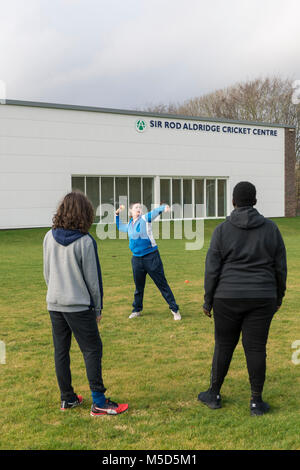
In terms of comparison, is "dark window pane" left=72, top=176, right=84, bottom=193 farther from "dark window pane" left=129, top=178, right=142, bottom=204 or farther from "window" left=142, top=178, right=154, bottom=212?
"window" left=142, top=178, right=154, bottom=212

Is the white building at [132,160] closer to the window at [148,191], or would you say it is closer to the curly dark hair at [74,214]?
the window at [148,191]

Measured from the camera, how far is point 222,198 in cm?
3588

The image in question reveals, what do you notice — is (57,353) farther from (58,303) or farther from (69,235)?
(69,235)

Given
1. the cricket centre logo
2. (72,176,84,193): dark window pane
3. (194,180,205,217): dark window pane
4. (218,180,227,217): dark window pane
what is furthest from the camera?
(218,180,227,217): dark window pane

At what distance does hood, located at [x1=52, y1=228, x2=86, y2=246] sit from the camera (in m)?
4.11

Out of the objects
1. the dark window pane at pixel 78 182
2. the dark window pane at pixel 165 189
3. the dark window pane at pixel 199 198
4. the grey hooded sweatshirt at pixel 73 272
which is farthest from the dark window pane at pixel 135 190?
the grey hooded sweatshirt at pixel 73 272

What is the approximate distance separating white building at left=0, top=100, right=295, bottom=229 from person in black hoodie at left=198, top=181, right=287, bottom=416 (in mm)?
24939

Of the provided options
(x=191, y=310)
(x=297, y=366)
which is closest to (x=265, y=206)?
(x=191, y=310)

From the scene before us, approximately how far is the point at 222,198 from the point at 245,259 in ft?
106

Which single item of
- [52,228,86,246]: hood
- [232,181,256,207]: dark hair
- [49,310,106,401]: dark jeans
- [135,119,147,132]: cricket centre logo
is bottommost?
[49,310,106,401]: dark jeans

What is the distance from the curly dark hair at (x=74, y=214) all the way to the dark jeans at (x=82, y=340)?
74cm

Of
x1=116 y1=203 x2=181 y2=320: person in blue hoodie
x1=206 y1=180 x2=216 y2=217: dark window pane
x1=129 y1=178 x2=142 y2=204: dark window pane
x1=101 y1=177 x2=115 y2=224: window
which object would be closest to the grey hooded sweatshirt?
x1=116 y1=203 x2=181 y2=320: person in blue hoodie

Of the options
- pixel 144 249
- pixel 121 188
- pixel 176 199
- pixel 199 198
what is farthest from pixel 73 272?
pixel 199 198

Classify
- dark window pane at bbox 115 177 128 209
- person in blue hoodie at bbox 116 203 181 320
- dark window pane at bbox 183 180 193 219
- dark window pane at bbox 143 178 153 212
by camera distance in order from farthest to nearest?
1. dark window pane at bbox 183 180 193 219
2. dark window pane at bbox 143 178 153 212
3. dark window pane at bbox 115 177 128 209
4. person in blue hoodie at bbox 116 203 181 320
